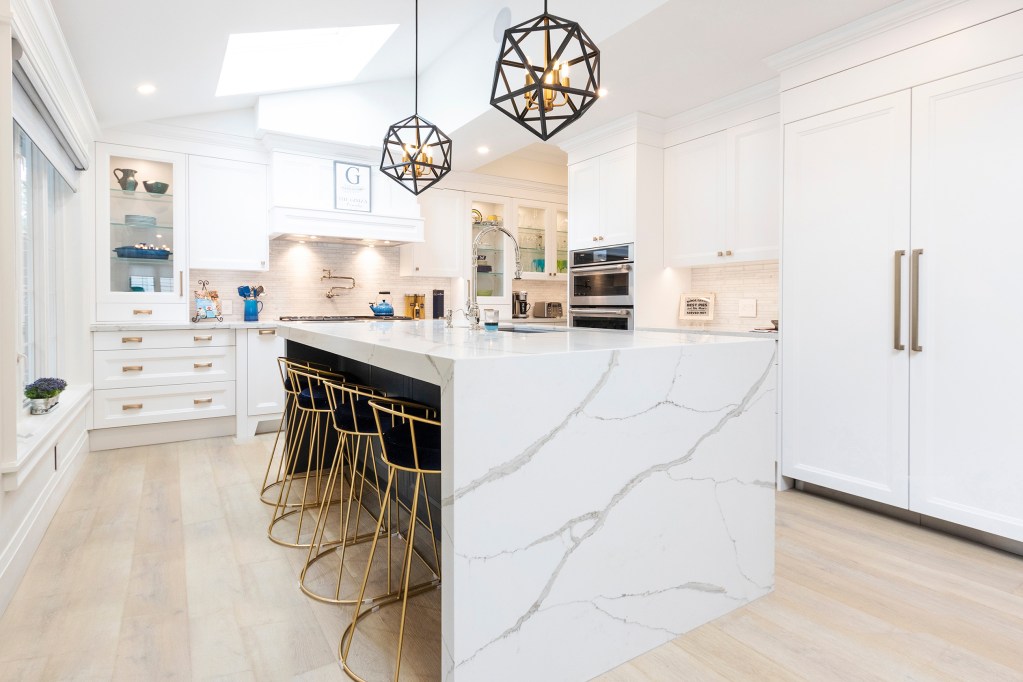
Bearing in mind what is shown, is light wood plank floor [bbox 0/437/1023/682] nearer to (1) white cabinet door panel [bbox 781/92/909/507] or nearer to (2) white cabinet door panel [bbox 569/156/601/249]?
(1) white cabinet door panel [bbox 781/92/909/507]

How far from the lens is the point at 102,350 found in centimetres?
390

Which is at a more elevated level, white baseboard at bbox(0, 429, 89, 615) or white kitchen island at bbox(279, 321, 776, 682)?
white kitchen island at bbox(279, 321, 776, 682)

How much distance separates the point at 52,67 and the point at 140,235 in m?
1.92

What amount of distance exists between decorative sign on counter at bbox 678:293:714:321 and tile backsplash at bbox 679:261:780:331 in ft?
0.12

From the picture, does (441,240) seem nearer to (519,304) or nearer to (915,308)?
(519,304)

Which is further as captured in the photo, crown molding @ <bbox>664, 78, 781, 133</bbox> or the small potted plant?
crown molding @ <bbox>664, 78, 781, 133</bbox>

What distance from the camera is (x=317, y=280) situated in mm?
5223

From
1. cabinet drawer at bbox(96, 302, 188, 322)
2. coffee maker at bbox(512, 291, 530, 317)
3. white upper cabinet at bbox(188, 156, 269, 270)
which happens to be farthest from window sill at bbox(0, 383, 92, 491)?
coffee maker at bbox(512, 291, 530, 317)

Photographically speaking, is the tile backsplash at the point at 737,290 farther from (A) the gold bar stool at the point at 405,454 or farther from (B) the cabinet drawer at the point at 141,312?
(B) the cabinet drawer at the point at 141,312

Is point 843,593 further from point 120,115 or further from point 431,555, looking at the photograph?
point 120,115

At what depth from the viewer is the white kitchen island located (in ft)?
4.55

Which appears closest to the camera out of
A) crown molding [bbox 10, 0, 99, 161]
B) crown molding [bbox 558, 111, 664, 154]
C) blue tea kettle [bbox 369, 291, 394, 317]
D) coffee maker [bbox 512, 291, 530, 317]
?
crown molding [bbox 10, 0, 99, 161]

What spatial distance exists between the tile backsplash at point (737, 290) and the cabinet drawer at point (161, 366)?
3.50m

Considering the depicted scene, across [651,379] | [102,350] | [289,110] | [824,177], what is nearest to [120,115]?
[289,110]
